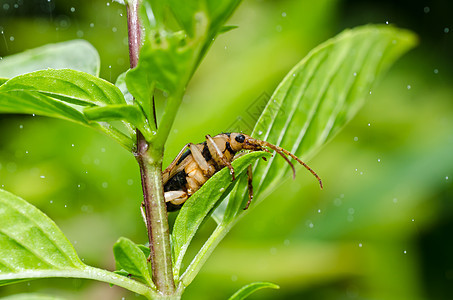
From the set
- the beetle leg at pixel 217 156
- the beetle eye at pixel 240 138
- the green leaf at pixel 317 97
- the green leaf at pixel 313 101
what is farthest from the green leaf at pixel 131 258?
the beetle eye at pixel 240 138

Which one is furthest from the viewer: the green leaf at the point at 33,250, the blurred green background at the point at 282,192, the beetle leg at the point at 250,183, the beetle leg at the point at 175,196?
the blurred green background at the point at 282,192

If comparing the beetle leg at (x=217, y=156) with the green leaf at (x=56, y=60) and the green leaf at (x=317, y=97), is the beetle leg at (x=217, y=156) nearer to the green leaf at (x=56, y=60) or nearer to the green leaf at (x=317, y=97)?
the green leaf at (x=317, y=97)

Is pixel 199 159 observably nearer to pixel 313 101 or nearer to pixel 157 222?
pixel 313 101

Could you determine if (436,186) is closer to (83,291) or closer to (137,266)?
(83,291)

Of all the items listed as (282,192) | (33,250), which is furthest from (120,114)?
(282,192)

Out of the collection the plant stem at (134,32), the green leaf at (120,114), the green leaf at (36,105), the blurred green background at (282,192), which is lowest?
the blurred green background at (282,192)

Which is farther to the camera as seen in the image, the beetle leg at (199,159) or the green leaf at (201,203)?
the beetle leg at (199,159)

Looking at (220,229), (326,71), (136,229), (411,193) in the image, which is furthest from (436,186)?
(220,229)

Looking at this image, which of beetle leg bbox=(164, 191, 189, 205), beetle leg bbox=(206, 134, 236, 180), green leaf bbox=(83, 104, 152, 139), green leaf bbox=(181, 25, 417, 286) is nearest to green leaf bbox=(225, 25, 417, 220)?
green leaf bbox=(181, 25, 417, 286)
